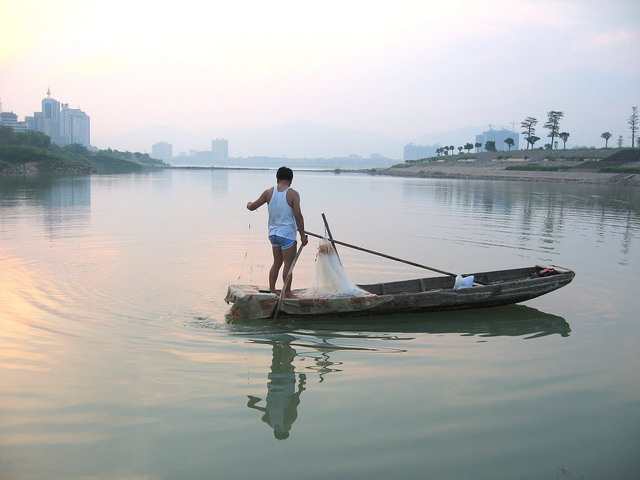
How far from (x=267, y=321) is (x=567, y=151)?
277 ft

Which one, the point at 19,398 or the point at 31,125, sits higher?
the point at 31,125

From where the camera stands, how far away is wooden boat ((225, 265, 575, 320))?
274 inches

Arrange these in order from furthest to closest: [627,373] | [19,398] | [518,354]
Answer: [518,354]
[627,373]
[19,398]

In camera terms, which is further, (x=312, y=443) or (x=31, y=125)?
(x=31, y=125)

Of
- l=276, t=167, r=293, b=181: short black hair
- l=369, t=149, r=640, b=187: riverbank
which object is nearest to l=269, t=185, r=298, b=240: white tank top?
l=276, t=167, r=293, b=181: short black hair

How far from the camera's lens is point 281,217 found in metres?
7.19

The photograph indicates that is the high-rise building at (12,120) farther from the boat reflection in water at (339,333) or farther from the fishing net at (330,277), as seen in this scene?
the boat reflection in water at (339,333)

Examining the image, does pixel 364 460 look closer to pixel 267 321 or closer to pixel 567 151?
pixel 267 321

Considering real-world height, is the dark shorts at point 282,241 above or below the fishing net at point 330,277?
above

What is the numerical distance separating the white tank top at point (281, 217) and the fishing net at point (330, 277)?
51cm

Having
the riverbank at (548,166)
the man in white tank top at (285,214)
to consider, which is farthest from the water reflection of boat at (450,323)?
the riverbank at (548,166)

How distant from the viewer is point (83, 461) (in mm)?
3787

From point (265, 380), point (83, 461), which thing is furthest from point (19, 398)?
point (265, 380)

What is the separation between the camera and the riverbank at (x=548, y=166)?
5841 cm
